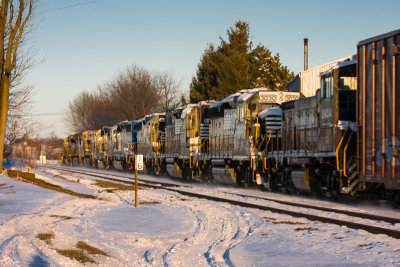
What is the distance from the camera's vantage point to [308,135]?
14.9 m

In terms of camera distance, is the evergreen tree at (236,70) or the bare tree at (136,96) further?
the bare tree at (136,96)

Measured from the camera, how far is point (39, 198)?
14.2 m

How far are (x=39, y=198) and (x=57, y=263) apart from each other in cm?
844

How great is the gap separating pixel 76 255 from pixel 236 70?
121 ft

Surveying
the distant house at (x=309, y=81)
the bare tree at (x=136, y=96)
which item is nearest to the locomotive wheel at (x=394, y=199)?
the distant house at (x=309, y=81)

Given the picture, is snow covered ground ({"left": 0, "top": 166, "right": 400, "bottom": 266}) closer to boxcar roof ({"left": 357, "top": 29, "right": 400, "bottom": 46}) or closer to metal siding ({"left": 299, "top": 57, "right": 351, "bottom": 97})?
boxcar roof ({"left": 357, "top": 29, "right": 400, "bottom": 46})

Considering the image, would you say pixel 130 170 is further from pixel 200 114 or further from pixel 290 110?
pixel 290 110

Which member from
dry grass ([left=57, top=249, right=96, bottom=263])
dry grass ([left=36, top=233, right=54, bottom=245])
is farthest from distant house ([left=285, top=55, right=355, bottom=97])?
dry grass ([left=57, top=249, right=96, bottom=263])

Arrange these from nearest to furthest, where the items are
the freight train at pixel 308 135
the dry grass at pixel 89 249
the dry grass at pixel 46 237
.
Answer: the dry grass at pixel 89 249
the dry grass at pixel 46 237
the freight train at pixel 308 135

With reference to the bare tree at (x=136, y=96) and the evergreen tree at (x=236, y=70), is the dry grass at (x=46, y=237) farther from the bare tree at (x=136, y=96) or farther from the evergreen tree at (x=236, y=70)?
the bare tree at (x=136, y=96)

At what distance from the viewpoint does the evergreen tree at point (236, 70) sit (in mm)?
42906

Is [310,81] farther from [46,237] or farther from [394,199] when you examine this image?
[46,237]

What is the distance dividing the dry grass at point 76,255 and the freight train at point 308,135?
22.5 feet

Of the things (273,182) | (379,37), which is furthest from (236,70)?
(379,37)
